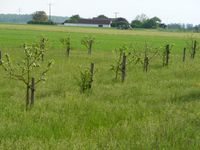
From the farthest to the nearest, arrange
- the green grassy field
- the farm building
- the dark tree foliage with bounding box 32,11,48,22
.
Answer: the farm building → the dark tree foliage with bounding box 32,11,48,22 → the green grassy field

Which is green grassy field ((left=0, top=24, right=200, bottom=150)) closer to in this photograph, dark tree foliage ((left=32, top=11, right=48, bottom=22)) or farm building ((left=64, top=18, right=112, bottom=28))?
dark tree foliage ((left=32, top=11, right=48, bottom=22))

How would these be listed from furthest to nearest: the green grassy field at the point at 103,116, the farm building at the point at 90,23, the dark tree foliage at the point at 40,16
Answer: the farm building at the point at 90,23 → the dark tree foliage at the point at 40,16 → the green grassy field at the point at 103,116

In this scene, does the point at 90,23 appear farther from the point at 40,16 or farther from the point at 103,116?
the point at 103,116

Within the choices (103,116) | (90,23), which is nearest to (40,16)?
(90,23)

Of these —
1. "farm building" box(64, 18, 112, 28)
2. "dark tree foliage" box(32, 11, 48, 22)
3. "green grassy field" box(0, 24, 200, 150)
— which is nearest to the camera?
"green grassy field" box(0, 24, 200, 150)

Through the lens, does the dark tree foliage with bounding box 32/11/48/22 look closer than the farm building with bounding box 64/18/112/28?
Yes

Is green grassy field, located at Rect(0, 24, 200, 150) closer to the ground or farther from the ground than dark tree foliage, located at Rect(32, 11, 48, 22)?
closer to the ground

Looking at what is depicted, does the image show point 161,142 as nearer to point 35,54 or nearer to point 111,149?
point 111,149

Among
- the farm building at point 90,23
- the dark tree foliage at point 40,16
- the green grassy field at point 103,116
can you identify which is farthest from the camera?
the farm building at point 90,23

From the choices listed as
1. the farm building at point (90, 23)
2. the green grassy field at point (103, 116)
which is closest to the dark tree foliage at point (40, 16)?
the farm building at point (90, 23)

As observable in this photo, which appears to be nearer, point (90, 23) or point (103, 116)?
point (103, 116)

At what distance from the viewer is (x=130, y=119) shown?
35.7 feet

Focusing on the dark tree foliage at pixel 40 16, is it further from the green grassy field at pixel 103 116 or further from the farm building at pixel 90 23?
the green grassy field at pixel 103 116

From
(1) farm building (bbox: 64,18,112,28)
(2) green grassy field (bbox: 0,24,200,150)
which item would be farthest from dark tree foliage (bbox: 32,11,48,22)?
(2) green grassy field (bbox: 0,24,200,150)
